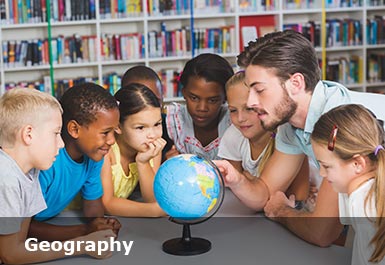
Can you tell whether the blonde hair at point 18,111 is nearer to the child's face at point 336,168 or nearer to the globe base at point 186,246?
the globe base at point 186,246

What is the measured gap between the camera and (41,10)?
6453mm

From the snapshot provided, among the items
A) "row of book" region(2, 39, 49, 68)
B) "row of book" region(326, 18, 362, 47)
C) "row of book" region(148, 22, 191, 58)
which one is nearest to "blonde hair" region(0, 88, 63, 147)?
"row of book" region(2, 39, 49, 68)

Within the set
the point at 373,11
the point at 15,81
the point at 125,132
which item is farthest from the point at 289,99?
the point at 373,11

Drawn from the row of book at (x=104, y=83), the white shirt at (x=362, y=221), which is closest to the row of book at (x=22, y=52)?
the row of book at (x=104, y=83)

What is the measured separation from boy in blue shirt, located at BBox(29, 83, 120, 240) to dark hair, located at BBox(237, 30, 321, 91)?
2.00 feet

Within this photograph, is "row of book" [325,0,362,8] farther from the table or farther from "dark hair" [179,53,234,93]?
the table

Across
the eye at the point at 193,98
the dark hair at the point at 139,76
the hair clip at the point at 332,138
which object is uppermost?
the dark hair at the point at 139,76

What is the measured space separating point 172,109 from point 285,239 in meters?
1.37

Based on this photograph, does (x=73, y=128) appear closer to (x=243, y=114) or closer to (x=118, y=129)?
(x=118, y=129)

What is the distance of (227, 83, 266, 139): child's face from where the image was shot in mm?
2945

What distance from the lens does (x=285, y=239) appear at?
8.00 ft

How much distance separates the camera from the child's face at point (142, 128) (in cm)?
283

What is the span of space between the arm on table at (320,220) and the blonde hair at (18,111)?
0.98 metres

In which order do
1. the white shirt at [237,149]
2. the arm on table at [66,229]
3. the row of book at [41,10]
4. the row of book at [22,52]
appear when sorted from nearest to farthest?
the arm on table at [66,229], the white shirt at [237,149], the row of book at [41,10], the row of book at [22,52]
